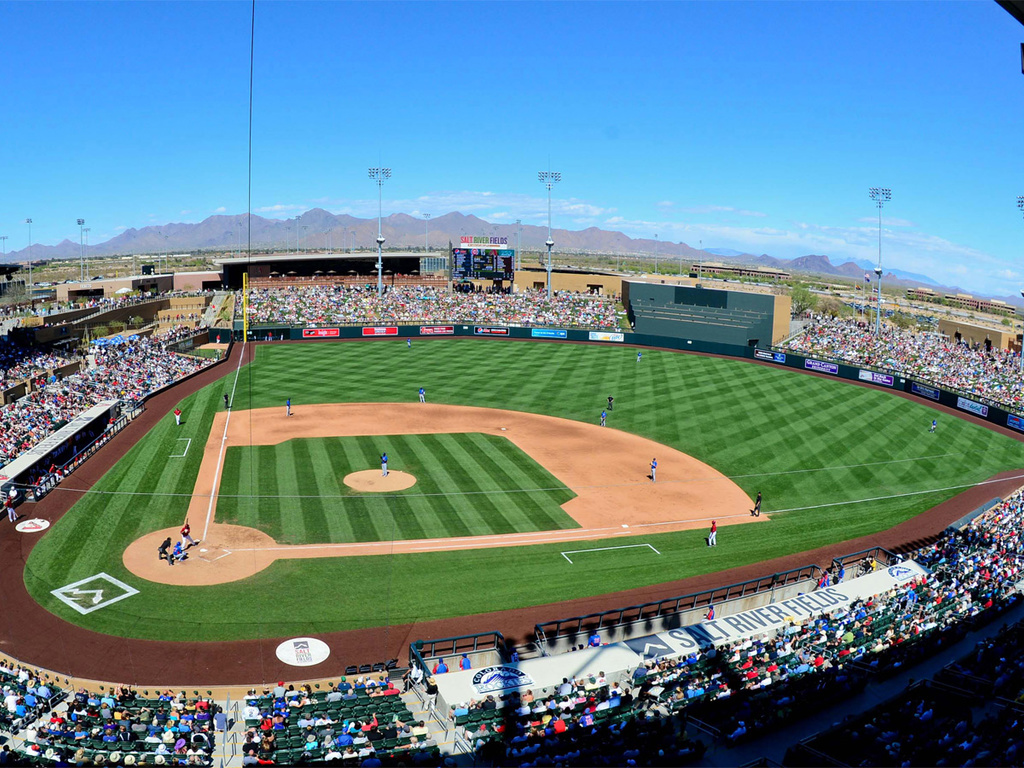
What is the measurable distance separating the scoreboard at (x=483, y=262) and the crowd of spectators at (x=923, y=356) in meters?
36.0

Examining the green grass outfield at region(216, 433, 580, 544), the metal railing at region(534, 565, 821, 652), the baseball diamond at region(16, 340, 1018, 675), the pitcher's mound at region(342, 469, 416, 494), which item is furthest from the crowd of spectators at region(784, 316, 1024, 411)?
the pitcher's mound at region(342, 469, 416, 494)

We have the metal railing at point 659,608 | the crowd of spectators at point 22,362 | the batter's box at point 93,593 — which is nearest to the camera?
the metal railing at point 659,608

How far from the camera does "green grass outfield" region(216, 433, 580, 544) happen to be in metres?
26.9

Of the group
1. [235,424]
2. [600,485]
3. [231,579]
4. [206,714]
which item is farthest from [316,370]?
[206,714]

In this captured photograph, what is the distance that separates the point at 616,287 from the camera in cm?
9369

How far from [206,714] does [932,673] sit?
15.3 metres

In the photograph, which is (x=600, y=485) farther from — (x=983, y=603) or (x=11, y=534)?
(x=11, y=534)

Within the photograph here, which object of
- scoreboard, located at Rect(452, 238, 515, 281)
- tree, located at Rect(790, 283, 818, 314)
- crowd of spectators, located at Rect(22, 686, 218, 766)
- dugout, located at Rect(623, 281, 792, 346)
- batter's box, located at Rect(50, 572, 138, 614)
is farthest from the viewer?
tree, located at Rect(790, 283, 818, 314)

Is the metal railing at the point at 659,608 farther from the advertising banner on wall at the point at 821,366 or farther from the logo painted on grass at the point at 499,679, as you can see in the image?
the advertising banner on wall at the point at 821,366

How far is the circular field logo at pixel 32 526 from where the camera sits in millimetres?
A: 25922

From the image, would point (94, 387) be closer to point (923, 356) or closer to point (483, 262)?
point (483, 262)

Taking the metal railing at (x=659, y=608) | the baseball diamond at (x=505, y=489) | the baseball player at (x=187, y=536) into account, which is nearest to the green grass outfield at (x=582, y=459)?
the baseball diamond at (x=505, y=489)

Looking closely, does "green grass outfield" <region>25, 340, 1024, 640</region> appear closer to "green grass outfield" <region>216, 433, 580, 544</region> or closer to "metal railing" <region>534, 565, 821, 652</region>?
"metal railing" <region>534, 565, 821, 652</region>

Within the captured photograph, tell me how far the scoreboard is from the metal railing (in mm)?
69430
